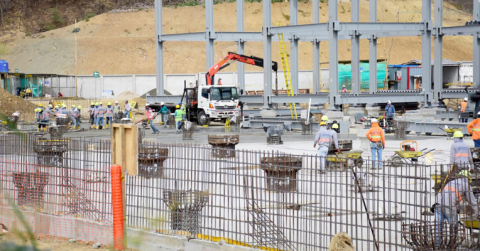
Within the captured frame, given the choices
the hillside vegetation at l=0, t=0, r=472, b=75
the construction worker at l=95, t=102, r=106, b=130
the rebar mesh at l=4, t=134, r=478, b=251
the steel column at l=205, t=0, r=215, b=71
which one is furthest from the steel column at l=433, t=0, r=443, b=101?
the hillside vegetation at l=0, t=0, r=472, b=75

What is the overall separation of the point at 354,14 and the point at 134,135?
3333 cm

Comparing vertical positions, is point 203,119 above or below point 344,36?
below

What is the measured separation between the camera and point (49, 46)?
82812 millimetres

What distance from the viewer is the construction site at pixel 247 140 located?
8.45 metres

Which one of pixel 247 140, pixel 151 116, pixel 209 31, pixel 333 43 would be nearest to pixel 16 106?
pixel 209 31

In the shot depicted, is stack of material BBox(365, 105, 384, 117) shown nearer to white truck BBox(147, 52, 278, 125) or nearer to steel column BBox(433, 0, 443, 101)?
steel column BBox(433, 0, 443, 101)

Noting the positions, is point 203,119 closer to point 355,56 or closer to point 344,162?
point 355,56

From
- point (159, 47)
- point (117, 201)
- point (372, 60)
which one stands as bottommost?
point (117, 201)

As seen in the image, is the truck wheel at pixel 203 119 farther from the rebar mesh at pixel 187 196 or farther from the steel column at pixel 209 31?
the rebar mesh at pixel 187 196

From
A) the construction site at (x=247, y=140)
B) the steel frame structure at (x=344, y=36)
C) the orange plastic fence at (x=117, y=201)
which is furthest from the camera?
the steel frame structure at (x=344, y=36)

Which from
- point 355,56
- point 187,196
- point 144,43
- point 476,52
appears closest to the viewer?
point 187,196

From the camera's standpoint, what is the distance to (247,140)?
29.1 meters

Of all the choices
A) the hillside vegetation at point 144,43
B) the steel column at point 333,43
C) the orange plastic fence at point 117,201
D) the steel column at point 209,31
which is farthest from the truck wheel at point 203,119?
the hillside vegetation at point 144,43

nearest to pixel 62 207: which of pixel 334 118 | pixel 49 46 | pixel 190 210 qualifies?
pixel 190 210
